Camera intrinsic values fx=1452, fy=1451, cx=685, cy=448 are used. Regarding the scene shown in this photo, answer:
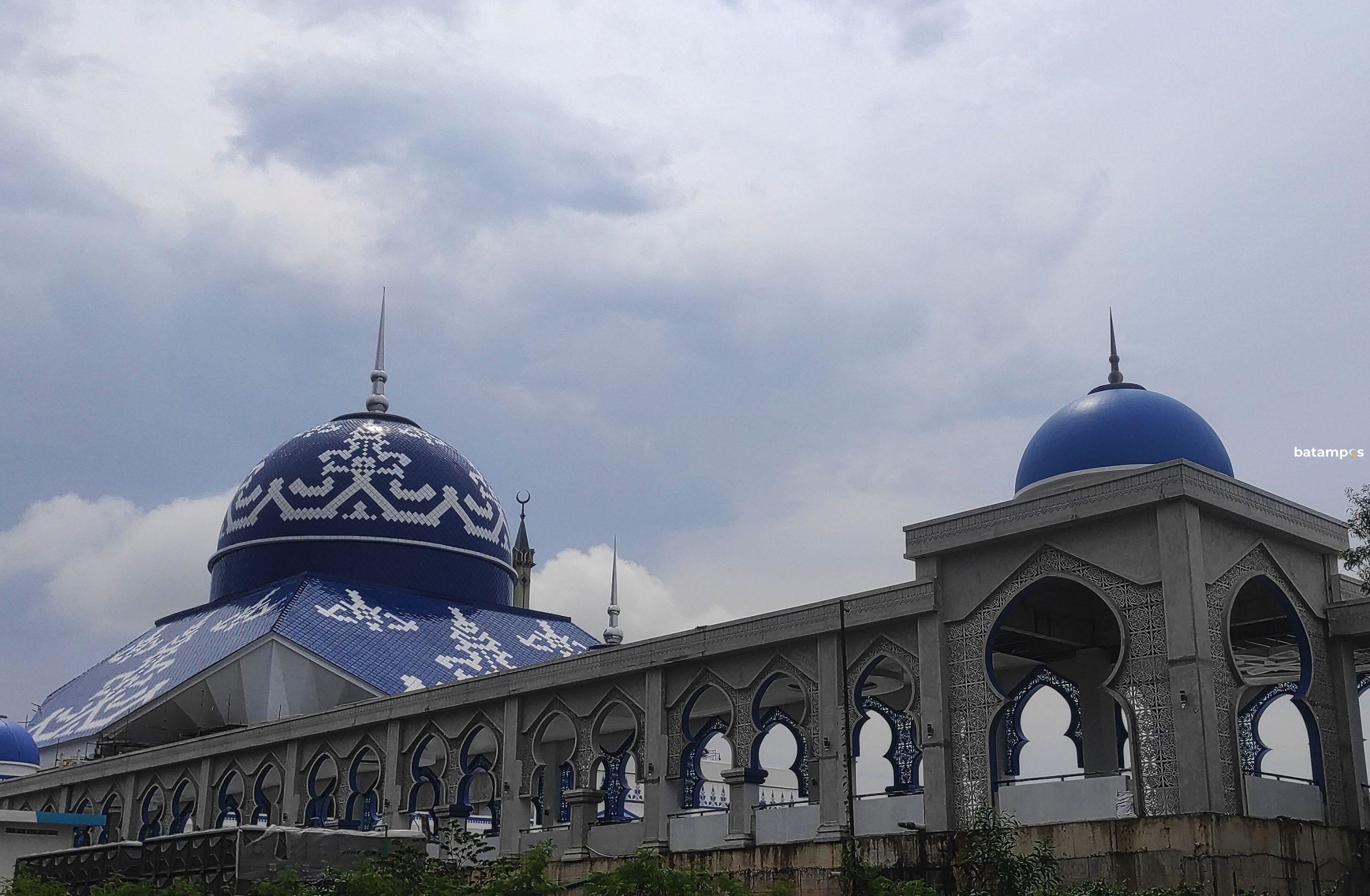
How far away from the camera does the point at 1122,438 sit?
18391 mm

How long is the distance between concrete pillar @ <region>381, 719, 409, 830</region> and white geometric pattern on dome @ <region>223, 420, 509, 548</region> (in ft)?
45.5

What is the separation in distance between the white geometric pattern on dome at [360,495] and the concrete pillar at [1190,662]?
87.0 feet

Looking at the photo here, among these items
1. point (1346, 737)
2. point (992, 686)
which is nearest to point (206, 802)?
point (992, 686)

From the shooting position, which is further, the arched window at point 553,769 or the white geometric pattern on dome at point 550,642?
the white geometric pattern on dome at point 550,642

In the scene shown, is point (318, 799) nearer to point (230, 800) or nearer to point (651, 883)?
point (230, 800)

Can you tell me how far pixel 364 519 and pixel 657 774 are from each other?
19.9 meters

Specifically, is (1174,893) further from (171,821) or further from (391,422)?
(391,422)

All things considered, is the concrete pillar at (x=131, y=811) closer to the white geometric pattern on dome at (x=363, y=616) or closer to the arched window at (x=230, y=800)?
the arched window at (x=230, y=800)

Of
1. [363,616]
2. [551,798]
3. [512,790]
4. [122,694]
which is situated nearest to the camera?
[512,790]

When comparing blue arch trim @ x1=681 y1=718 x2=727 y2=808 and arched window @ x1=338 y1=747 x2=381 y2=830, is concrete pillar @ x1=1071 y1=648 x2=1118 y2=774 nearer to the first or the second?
blue arch trim @ x1=681 y1=718 x2=727 y2=808

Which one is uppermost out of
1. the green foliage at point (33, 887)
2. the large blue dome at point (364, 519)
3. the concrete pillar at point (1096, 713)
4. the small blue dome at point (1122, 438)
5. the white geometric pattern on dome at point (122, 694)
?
the large blue dome at point (364, 519)

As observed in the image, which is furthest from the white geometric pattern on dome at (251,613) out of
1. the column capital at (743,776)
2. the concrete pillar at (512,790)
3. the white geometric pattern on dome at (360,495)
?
the column capital at (743,776)

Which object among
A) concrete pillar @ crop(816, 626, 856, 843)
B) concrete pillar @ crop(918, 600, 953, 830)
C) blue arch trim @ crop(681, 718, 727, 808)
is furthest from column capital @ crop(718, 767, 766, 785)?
concrete pillar @ crop(918, 600, 953, 830)

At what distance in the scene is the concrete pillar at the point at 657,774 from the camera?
1969cm
